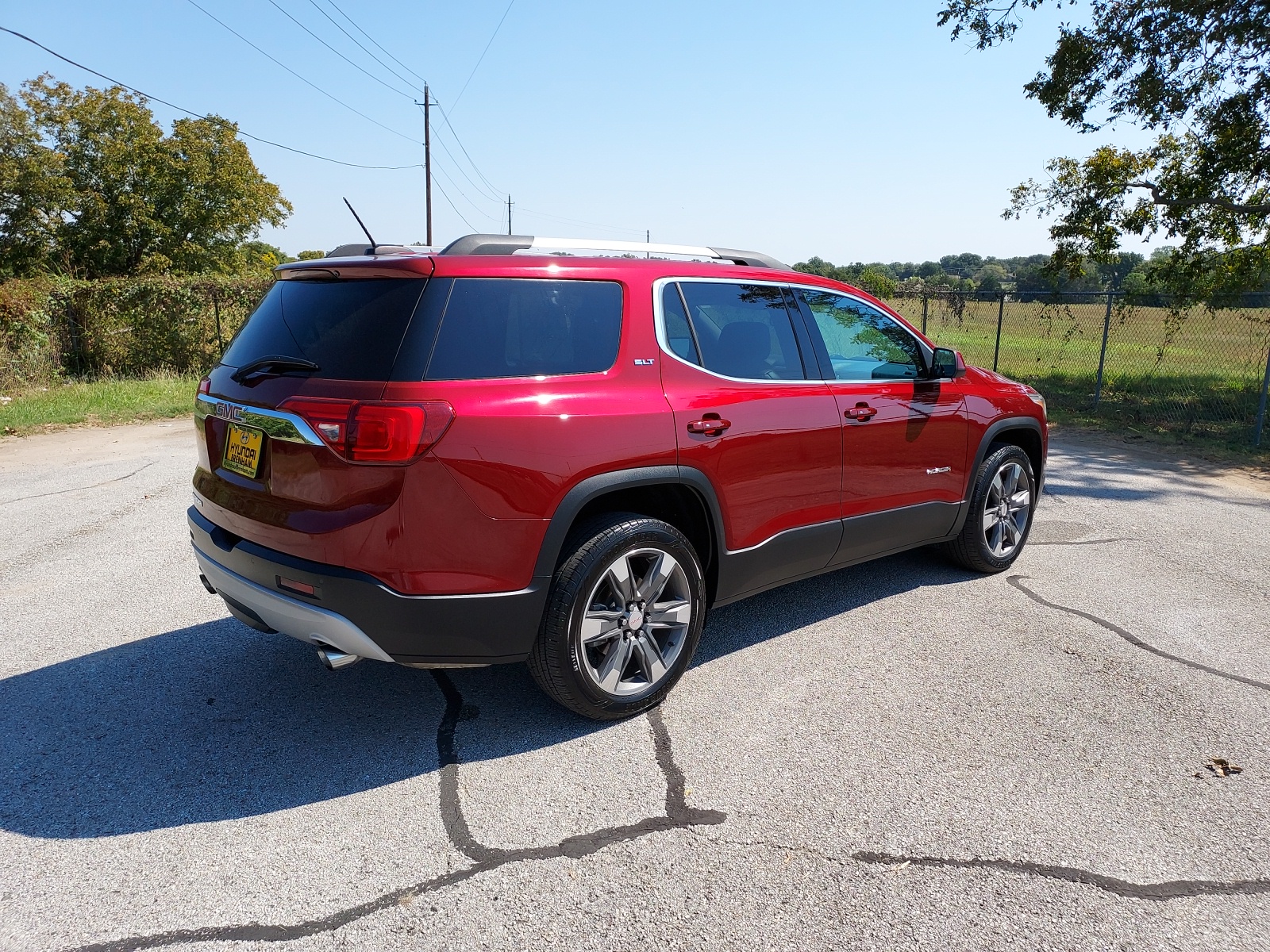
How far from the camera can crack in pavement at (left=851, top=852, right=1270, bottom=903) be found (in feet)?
8.20

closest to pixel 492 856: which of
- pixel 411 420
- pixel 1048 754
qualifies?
pixel 411 420

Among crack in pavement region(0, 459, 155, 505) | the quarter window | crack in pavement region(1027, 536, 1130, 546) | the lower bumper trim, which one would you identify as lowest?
crack in pavement region(0, 459, 155, 505)

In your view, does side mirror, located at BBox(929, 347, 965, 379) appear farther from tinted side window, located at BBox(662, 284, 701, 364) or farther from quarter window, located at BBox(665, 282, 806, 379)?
tinted side window, located at BBox(662, 284, 701, 364)

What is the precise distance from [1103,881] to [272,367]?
325 centimetres

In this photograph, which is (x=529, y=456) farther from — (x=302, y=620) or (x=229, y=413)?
(x=229, y=413)

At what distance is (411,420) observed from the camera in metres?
2.84

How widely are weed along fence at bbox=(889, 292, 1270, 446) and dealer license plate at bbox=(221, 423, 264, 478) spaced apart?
11328 mm

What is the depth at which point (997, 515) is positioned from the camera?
532 cm

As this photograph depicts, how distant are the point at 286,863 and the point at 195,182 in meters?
36.5

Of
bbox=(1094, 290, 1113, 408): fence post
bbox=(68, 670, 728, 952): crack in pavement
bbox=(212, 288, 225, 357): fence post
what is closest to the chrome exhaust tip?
bbox=(68, 670, 728, 952): crack in pavement

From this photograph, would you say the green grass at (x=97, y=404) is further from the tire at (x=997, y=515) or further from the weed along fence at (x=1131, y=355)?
the weed along fence at (x=1131, y=355)

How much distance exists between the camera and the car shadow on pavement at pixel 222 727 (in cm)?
292

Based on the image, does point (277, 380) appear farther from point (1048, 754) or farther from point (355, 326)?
point (1048, 754)

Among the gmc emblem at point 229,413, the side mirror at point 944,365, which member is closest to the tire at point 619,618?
the gmc emblem at point 229,413
